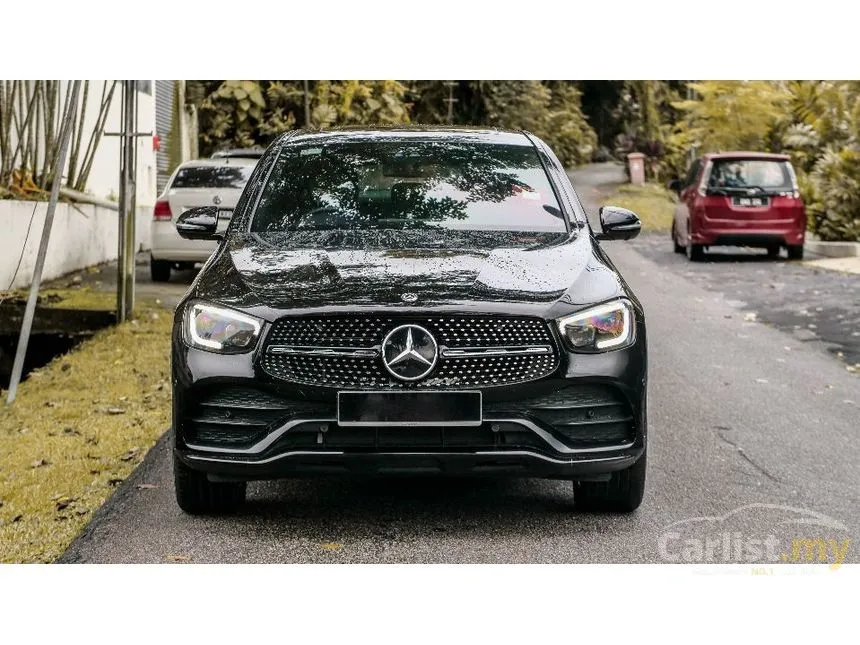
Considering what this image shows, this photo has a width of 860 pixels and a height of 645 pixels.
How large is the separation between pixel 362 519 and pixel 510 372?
1.04 metres

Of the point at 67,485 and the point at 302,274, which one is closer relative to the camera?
the point at 302,274

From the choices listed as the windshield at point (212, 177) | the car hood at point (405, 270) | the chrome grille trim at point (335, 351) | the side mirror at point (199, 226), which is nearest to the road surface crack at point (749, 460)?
the car hood at point (405, 270)

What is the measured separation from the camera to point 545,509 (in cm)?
590

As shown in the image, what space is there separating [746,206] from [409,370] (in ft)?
55.1

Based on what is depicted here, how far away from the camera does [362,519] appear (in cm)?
571

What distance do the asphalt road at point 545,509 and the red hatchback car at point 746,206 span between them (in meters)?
12.4

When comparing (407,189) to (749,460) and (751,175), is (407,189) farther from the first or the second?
(751,175)

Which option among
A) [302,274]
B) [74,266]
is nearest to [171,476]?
Answer: [302,274]

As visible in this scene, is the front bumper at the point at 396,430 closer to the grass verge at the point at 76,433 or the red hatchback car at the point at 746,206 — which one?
the grass verge at the point at 76,433

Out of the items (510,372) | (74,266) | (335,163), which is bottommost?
(74,266)

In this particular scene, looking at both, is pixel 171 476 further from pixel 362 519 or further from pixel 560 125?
pixel 560 125

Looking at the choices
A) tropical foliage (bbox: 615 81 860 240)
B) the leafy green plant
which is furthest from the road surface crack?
the leafy green plant

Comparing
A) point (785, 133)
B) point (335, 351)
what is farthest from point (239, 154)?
point (785, 133)

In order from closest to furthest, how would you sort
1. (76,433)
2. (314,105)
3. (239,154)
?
(76,433), (239,154), (314,105)
